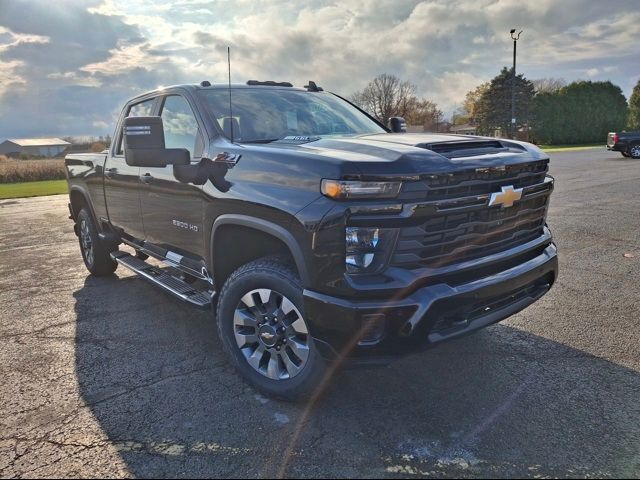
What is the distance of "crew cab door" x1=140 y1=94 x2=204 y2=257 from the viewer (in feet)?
11.9

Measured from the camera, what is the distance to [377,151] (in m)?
2.72

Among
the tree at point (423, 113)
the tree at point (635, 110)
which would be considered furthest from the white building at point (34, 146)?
the tree at point (635, 110)

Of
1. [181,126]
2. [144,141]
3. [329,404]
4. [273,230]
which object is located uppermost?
[181,126]

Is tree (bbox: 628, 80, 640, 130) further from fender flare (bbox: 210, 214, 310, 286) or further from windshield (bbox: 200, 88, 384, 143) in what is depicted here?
fender flare (bbox: 210, 214, 310, 286)

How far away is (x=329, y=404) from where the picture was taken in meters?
3.00

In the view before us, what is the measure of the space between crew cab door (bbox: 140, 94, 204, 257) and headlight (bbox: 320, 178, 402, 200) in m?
1.33

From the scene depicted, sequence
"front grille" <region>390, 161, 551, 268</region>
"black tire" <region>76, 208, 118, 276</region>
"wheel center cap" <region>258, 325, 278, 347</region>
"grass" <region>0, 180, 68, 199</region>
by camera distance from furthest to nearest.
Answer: "grass" <region>0, 180, 68, 199</region>, "black tire" <region>76, 208, 118, 276</region>, "wheel center cap" <region>258, 325, 278, 347</region>, "front grille" <region>390, 161, 551, 268</region>

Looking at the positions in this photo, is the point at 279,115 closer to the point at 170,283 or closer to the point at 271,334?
the point at 170,283

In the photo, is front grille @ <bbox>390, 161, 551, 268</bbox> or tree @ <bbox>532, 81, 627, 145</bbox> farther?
tree @ <bbox>532, 81, 627, 145</bbox>

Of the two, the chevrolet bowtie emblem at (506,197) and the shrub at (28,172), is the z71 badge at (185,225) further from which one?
the shrub at (28,172)

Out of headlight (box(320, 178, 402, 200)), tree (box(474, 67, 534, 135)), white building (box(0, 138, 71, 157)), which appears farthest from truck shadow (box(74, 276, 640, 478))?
white building (box(0, 138, 71, 157))

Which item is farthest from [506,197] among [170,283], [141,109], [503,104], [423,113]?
[423,113]

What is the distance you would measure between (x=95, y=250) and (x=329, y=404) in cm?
410

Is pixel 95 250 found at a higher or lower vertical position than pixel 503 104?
lower
